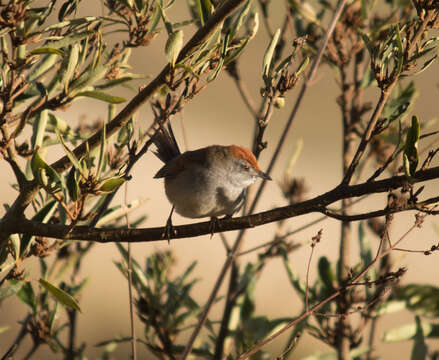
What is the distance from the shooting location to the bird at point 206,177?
335cm

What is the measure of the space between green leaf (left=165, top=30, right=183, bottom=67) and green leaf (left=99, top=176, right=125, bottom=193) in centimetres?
38

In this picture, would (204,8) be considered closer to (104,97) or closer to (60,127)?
(104,97)

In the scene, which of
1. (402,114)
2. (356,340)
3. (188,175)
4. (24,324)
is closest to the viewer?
(402,114)

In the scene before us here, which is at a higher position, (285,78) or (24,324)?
(285,78)

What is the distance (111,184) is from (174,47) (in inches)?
18.3

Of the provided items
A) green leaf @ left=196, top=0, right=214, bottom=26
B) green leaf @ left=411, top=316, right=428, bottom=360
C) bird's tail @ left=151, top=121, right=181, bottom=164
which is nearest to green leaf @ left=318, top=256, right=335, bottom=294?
green leaf @ left=411, top=316, right=428, bottom=360

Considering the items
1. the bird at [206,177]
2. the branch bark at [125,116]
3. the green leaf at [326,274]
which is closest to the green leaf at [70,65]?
the branch bark at [125,116]

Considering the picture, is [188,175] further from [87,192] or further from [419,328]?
[87,192]

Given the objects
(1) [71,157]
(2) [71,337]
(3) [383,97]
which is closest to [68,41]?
(1) [71,157]

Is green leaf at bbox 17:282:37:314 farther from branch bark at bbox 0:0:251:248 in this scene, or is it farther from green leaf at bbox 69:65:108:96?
green leaf at bbox 69:65:108:96

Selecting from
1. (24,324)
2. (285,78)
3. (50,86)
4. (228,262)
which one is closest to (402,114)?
(285,78)

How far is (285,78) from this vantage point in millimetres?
1978

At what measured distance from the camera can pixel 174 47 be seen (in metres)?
1.80

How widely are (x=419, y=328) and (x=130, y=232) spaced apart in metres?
1.57
